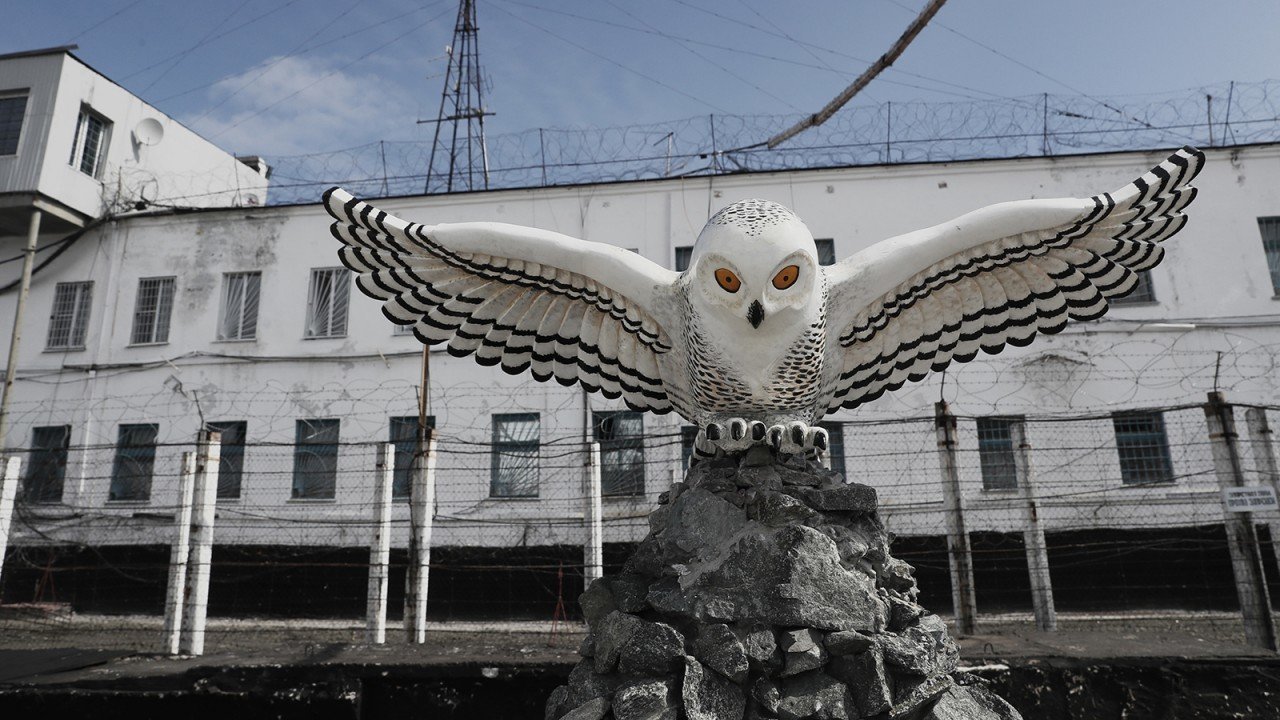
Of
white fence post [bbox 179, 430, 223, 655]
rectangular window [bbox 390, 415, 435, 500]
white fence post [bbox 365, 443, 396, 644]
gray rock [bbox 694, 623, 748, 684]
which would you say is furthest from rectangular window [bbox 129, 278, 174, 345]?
gray rock [bbox 694, 623, 748, 684]

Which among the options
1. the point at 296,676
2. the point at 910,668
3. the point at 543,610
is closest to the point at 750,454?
the point at 910,668

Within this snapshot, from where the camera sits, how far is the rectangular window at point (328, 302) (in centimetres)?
1324

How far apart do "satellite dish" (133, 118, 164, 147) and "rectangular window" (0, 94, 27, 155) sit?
5.71ft

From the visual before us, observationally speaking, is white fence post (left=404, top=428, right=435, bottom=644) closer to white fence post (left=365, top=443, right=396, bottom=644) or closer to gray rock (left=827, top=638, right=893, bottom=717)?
white fence post (left=365, top=443, right=396, bottom=644)

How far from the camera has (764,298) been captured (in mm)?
2893

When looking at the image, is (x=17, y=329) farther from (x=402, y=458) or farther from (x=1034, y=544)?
(x=1034, y=544)

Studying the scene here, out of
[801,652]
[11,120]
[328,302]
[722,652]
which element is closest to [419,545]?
[722,652]

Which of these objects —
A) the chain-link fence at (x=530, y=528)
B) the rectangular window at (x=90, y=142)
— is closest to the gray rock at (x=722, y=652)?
the chain-link fence at (x=530, y=528)

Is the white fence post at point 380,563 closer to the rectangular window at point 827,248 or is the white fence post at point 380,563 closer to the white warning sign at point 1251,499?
the white warning sign at point 1251,499

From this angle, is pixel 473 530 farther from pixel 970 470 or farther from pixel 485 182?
pixel 970 470

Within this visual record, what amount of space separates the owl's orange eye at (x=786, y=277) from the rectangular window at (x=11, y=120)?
1553 cm

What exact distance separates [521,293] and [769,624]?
193 centimetres

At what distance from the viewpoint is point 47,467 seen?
12688mm

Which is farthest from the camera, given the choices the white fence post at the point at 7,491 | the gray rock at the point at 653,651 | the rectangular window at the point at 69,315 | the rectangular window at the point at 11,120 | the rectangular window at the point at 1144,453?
the rectangular window at the point at 69,315
